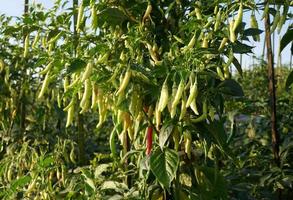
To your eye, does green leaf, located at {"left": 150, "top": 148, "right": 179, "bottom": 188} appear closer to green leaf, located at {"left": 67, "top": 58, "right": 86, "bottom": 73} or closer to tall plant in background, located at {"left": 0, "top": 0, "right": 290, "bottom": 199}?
tall plant in background, located at {"left": 0, "top": 0, "right": 290, "bottom": 199}

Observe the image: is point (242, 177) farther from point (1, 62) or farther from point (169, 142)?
point (1, 62)

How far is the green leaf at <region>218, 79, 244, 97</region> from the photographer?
1520mm

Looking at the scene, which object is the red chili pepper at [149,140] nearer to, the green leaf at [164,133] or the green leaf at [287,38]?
the green leaf at [164,133]

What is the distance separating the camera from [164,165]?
1.50m

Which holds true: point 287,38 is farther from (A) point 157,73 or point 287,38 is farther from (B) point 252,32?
(A) point 157,73

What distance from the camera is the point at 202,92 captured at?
1.54 meters

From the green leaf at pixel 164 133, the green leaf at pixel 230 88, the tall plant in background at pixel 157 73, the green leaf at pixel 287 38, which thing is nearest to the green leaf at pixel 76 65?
the tall plant in background at pixel 157 73

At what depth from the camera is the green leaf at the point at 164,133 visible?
1.49 m

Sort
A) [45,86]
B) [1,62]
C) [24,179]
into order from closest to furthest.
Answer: [45,86], [24,179], [1,62]

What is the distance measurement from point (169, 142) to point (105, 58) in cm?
36

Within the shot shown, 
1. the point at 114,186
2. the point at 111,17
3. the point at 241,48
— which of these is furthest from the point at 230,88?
the point at 114,186

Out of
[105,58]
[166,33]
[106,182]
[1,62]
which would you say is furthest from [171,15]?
[1,62]

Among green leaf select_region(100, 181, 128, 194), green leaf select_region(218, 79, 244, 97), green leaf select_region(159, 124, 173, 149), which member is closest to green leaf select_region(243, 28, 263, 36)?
green leaf select_region(218, 79, 244, 97)

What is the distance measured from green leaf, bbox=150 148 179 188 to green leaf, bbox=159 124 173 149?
5cm
